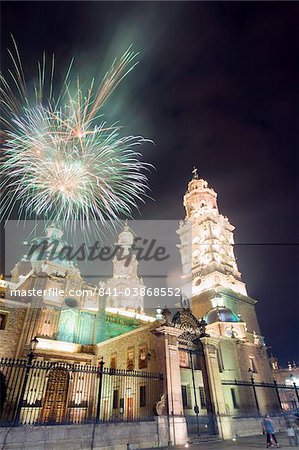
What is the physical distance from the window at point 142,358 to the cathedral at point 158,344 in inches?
3.6

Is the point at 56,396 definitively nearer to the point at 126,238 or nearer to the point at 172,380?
the point at 172,380

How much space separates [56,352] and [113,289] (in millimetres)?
39705

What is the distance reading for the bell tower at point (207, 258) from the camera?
5000 cm

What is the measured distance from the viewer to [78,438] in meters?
10.6

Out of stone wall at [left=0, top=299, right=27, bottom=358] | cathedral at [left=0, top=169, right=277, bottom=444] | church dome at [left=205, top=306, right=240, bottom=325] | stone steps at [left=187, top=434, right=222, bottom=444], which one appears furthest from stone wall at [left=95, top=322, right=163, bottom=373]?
church dome at [left=205, top=306, right=240, bottom=325]

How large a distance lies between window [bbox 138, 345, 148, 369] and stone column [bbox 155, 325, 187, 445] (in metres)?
9.07

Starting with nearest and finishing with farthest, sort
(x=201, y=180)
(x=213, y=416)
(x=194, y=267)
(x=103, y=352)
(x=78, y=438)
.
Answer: (x=78, y=438)
(x=213, y=416)
(x=103, y=352)
(x=194, y=267)
(x=201, y=180)

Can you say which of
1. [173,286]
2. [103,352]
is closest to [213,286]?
[173,286]

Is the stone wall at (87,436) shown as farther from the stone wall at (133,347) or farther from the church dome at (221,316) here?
the church dome at (221,316)

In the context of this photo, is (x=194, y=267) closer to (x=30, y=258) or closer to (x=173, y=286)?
(x=173, y=286)

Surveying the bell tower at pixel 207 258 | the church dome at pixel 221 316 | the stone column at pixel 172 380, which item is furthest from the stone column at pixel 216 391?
the bell tower at pixel 207 258

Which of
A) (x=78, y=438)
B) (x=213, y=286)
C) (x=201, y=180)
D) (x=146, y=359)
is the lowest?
(x=78, y=438)

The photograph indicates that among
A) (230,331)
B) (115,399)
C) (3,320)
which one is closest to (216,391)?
(115,399)

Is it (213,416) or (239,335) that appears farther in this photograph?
(239,335)
